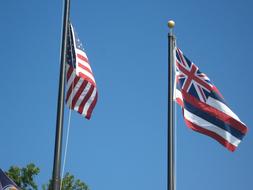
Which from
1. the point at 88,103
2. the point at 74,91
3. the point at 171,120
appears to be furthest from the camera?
the point at 88,103

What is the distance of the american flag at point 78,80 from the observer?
Result: 14430mm

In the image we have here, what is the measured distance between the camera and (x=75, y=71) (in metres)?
14.4

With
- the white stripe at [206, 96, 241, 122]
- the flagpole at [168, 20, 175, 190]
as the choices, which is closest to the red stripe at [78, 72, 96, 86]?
the flagpole at [168, 20, 175, 190]

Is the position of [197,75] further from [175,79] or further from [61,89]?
[61,89]

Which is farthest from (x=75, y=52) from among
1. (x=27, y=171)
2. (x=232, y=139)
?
(x=27, y=171)

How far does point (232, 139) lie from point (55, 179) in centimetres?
521

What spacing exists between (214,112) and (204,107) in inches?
12.0

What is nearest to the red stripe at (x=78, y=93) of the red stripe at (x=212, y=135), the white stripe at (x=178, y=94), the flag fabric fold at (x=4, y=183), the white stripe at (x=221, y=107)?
the white stripe at (x=178, y=94)

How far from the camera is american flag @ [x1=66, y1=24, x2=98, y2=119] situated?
14430 mm

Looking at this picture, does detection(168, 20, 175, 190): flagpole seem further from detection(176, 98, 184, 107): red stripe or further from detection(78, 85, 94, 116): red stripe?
detection(78, 85, 94, 116): red stripe

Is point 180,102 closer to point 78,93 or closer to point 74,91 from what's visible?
point 78,93

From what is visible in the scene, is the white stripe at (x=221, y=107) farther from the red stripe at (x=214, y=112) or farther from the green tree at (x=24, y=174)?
the green tree at (x=24, y=174)

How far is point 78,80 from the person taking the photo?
14.5m

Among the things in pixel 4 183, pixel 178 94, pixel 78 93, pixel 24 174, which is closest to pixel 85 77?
pixel 78 93
